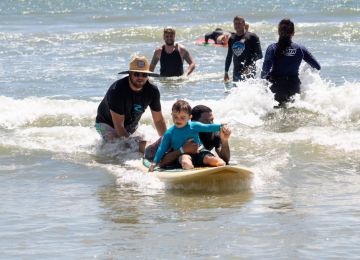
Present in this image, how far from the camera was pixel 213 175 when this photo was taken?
26.3 feet

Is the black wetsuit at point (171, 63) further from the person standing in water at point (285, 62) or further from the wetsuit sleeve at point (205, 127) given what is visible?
the wetsuit sleeve at point (205, 127)

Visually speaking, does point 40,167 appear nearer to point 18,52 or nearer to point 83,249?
point 83,249

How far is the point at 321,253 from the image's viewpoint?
19.8 ft

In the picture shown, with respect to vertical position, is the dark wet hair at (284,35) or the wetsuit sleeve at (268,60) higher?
the dark wet hair at (284,35)

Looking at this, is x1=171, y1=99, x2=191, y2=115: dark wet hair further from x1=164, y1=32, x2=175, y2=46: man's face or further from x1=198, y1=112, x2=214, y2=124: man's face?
x1=164, y1=32, x2=175, y2=46: man's face

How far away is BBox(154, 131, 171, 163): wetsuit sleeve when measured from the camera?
839 centimetres

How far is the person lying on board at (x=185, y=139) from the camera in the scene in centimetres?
820

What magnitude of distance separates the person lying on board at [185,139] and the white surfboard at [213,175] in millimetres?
177

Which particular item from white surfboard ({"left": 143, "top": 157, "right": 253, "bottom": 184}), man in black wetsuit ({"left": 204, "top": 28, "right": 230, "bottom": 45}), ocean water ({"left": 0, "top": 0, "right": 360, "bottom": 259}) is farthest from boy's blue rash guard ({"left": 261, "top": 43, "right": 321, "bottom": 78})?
man in black wetsuit ({"left": 204, "top": 28, "right": 230, "bottom": 45})

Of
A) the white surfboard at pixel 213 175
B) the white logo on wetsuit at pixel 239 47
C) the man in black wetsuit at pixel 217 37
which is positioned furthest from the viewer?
the man in black wetsuit at pixel 217 37

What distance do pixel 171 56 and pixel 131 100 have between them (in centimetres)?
661

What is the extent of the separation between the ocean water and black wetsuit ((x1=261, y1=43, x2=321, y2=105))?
0.24 metres

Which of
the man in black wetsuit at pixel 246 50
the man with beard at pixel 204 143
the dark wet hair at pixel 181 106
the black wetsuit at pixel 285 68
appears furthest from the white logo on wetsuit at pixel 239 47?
the dark wet hair at pixel 181 106

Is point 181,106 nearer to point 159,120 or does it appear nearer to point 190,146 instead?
point 190,146
